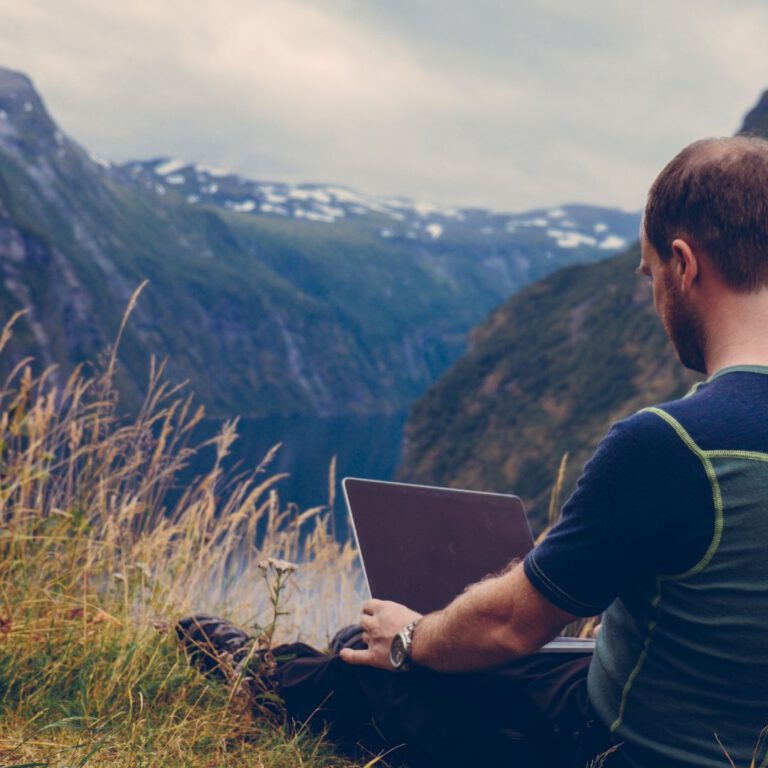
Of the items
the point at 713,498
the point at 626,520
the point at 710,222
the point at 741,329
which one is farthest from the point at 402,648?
the point at 710,222

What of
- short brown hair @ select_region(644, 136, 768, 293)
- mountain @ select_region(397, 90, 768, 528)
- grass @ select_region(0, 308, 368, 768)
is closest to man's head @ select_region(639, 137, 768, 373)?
short brown hair @ select_region(644, 136, 768, 293)

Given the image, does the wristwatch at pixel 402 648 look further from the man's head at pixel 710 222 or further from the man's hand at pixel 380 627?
the man's head at pixel 710 222

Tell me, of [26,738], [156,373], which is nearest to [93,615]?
[26,738]

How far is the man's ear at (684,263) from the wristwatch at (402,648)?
1.02m

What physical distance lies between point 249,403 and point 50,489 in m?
176

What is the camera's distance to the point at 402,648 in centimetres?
249

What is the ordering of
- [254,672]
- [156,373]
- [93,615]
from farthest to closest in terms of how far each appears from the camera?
1. [156,373]
2. [93,615]
3. [254,672]

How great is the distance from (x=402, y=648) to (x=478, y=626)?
0.32m

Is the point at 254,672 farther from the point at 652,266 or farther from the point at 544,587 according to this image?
the point at 652,266

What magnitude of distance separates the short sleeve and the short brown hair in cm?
37

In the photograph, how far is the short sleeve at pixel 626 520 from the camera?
189cm

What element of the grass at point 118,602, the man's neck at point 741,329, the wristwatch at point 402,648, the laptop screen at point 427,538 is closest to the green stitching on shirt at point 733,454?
the man's neck at point 741,329

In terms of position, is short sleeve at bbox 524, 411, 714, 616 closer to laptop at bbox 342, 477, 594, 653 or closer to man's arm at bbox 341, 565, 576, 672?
man's arm at bbox 341, 565, 576, 672

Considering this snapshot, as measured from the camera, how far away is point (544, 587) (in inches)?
79.8
